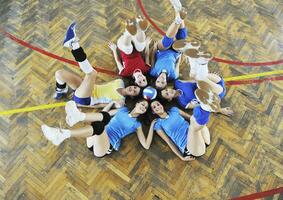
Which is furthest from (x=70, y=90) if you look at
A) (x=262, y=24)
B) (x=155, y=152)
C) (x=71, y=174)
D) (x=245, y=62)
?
(x=262, y=24)

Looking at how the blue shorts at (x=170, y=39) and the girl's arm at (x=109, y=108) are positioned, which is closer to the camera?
the girl's arm at (x=109, y=108)

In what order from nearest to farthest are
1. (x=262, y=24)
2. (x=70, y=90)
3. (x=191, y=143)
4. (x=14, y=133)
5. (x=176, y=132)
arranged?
1. (x=191, y=143)
2. (x=176, y=132)
3. (x=14, y=133)
4. (x=70, y=90)
5. (x=262, y=24)

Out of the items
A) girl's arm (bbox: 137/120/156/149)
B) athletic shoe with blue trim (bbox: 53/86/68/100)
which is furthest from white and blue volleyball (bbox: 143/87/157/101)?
athletic shoe with blue trim (bbox: 53/86/68/100)

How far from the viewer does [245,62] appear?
3354mm

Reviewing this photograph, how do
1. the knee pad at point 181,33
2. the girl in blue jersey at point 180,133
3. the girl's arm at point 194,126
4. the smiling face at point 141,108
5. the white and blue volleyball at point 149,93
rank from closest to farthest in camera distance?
1. the girl's arm at point 194,126
2. the girl in blue jersey at point 180,133
3. the smiling face at point 141,108
4. the white and blue volleyball at point 149,93
5. the knee pad at point 181,33

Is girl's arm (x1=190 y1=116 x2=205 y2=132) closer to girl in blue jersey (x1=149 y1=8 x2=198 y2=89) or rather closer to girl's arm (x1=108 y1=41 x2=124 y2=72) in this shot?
girl in blue jersey (x1=149 y1=8 x2=198 y2=89)

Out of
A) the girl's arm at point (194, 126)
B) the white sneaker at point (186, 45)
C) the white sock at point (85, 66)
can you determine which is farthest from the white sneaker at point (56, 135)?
the white sneaker at point (186, 45)

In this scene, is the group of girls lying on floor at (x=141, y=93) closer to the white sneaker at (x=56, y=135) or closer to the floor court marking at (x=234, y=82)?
the white sneaker at (x=56, y=135)

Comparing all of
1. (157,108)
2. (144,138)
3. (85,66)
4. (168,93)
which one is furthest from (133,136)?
(85,66)

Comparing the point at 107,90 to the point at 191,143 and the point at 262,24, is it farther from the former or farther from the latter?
the point at 262,24

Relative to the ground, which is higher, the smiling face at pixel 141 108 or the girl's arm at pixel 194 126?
the girl's arm at pixel 194 126

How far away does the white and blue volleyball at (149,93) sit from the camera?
2.78m

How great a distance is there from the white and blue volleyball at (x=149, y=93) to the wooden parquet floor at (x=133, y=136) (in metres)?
0.42

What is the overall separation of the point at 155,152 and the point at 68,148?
0.82 m
